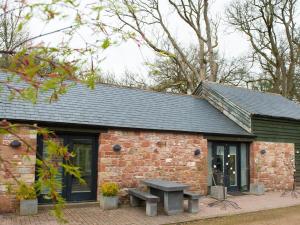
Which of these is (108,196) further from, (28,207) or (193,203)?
(193,203)

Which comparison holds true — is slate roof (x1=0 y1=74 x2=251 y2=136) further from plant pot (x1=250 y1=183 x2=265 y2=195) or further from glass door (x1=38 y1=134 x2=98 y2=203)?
plant pot (x1=250 y1=183 x2=265 y2=195)

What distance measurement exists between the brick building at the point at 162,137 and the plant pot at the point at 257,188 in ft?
1.80

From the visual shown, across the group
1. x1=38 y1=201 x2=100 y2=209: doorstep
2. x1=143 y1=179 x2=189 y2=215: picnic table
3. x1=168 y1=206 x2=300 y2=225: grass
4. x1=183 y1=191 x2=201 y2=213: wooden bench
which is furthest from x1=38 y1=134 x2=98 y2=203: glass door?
x1=168 y1=206 x2=300 y2=225: grass

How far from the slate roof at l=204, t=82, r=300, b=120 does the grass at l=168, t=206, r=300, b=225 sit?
5263 mm

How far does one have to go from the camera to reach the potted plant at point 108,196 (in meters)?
9.65

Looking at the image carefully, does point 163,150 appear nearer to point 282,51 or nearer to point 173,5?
point 173,5

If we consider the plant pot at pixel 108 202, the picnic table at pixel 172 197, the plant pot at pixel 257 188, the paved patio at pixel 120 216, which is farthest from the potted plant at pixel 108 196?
the plant pot at pixel 257 188

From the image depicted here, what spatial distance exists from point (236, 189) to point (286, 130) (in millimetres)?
4075

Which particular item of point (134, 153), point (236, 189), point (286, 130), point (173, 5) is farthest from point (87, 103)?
point (173, 5)

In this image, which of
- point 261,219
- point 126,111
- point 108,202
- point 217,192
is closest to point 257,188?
point 217,192

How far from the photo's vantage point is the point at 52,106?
34.8 feet

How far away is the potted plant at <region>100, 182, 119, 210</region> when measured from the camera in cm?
965

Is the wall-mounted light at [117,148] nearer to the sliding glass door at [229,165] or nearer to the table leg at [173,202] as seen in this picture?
the table leg at [173,202]

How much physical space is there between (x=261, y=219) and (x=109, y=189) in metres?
4.32
